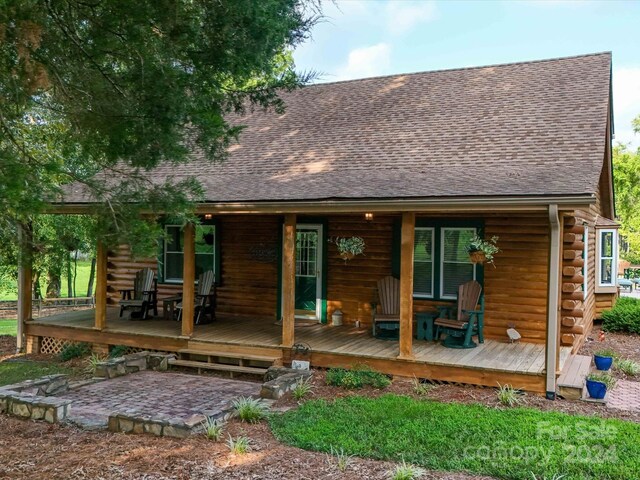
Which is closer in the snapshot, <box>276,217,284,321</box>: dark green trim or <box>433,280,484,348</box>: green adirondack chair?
<box>433,280,484,348</box>: green adirondack chair

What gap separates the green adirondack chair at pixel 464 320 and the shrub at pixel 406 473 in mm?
4062

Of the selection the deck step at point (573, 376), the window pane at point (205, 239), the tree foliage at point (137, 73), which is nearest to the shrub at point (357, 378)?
the deck step at point (573, 376)

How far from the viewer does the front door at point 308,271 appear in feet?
33.9

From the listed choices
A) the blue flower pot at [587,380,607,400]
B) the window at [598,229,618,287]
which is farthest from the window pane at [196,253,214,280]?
the window at [598,229,618,287]

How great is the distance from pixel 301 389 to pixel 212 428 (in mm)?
1646

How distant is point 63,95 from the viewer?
5504mm

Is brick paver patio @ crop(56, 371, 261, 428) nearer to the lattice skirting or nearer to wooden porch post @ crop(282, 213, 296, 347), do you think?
wooden porch post @ crop(282, 213, 296, 347)

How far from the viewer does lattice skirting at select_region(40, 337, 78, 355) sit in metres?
10.5

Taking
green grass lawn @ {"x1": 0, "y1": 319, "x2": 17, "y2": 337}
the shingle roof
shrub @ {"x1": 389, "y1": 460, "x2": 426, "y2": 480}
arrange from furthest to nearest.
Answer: green grass lawn @ {"x1": 0, "y1": 319, "x2": 17, "y2": 337}
the shingle roof
shrub @ {"x1": 389, "y1": 460, "x2": 426, "y2": 480}

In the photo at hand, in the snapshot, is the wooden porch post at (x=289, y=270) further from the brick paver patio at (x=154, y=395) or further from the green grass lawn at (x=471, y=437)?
the green grass lawn at (x=471, y=437)

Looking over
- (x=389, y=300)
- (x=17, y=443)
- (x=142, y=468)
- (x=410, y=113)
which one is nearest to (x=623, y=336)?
(x=389, y=300)

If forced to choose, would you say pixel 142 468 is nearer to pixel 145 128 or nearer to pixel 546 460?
pixel 145 128

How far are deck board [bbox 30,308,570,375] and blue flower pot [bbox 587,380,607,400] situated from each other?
590 mm

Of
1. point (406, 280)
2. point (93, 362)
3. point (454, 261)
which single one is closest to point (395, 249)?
point (454, 261)
